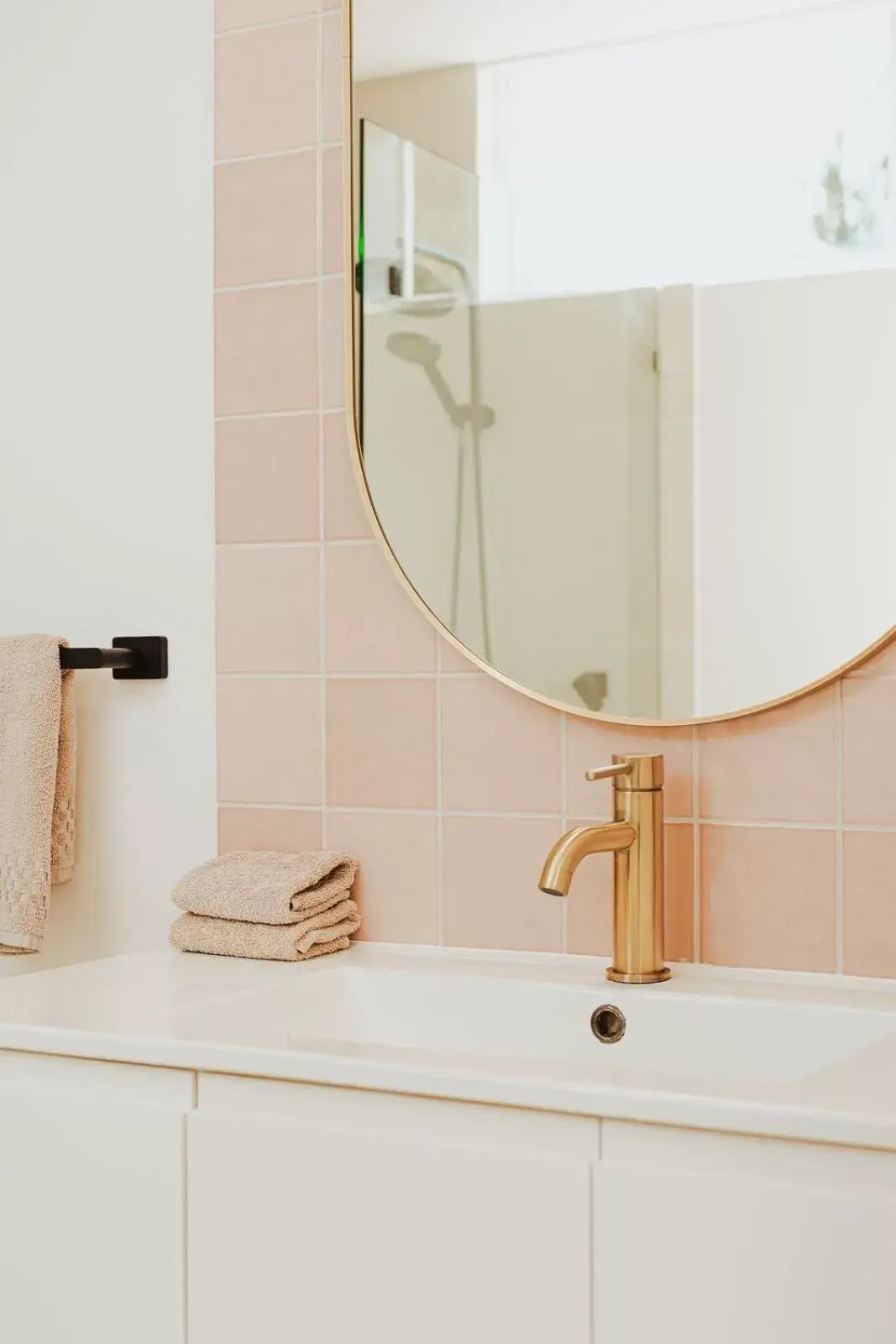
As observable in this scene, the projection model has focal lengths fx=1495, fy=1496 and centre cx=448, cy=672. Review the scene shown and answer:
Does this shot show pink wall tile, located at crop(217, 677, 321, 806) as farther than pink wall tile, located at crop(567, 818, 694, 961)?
Yes

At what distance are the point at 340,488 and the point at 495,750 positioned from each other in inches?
12.2

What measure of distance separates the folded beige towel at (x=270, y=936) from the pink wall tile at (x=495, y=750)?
0.16 m

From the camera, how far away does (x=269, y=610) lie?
5.05 feet

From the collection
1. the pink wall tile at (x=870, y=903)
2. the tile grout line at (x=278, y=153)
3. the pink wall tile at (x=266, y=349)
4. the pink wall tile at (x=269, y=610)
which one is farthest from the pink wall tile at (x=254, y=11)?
the pink wall tile at (x=870, y=903)

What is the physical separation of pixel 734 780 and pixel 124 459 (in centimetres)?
75

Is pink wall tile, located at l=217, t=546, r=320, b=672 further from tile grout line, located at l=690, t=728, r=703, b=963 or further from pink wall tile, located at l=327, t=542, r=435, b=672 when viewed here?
tile grout line, located at l=690, t=728, r=703, b=963

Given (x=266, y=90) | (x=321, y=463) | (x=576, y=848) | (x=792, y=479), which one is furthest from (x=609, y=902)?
(x=266, y=90)

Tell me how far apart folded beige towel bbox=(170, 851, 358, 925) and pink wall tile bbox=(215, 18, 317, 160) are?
0.73 metres

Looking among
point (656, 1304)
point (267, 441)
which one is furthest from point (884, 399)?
point (656, 1304)

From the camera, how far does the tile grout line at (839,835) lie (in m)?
1.29

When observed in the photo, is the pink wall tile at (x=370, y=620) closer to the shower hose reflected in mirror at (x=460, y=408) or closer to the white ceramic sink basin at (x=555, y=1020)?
the shower hose reflected in mirror at (x=460, y=408)

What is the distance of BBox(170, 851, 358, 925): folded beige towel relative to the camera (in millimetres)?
1382

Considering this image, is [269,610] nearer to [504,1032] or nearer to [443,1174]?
[504,1032]

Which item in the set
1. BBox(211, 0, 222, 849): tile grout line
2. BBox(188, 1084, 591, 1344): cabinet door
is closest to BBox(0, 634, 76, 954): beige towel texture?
BBox(211, 0, 222, 849): tile grout line
